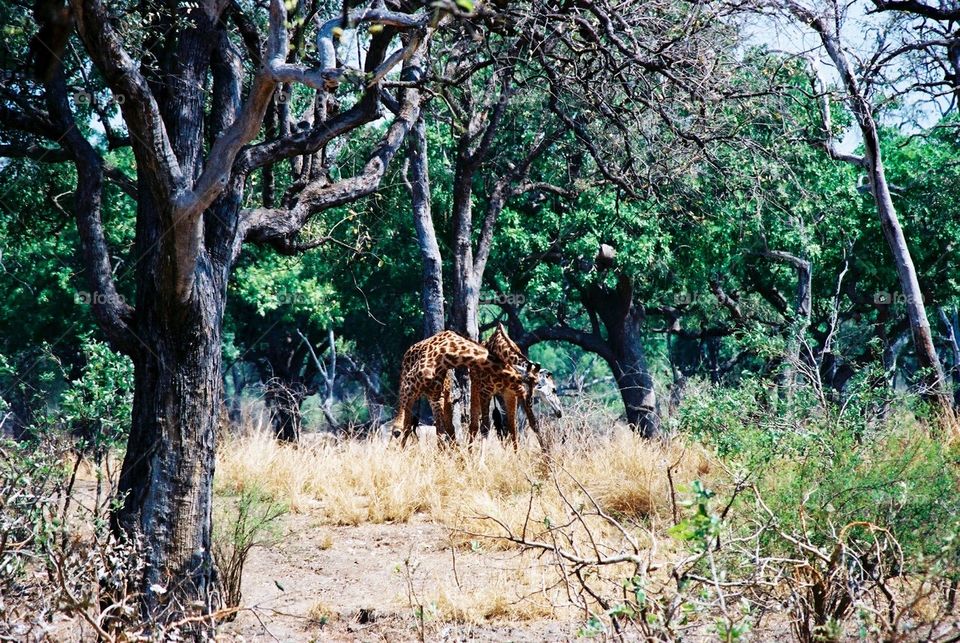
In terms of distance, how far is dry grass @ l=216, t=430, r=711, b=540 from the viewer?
928cm

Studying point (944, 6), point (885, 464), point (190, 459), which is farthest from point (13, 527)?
point (944, 6)

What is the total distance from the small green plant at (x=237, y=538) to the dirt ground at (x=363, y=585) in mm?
174

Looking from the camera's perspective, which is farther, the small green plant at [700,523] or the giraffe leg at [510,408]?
the giraffe leg at [510,408]

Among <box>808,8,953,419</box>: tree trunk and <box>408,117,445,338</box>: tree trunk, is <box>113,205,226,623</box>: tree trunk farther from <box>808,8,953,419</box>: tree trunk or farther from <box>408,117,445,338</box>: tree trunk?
<box>408,117,445,338</box>: tree trunk

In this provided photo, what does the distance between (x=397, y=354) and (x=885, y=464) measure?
66.5 ft

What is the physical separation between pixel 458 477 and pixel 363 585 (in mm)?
2721

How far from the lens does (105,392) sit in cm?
912

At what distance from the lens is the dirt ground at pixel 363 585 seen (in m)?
6.44

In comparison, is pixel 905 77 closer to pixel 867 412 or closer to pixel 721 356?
pixel 867 412

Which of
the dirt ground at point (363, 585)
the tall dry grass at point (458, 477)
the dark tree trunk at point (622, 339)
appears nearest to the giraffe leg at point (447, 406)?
→ the tall dry grass at point (458, 477)

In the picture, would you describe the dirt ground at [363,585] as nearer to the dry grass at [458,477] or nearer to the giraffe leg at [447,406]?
the dry grass at [458,477]

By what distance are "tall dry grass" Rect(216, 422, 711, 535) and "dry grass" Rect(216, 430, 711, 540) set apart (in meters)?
0.01

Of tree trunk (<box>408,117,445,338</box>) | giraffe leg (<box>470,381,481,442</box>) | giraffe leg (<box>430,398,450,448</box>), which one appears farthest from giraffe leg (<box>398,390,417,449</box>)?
tree trunk (<box>408,117,445,338</box>)

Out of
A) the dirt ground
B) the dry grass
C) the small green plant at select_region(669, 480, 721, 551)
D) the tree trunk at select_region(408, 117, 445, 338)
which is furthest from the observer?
the tree trunk at select_region(408, 117, 445, 338)
